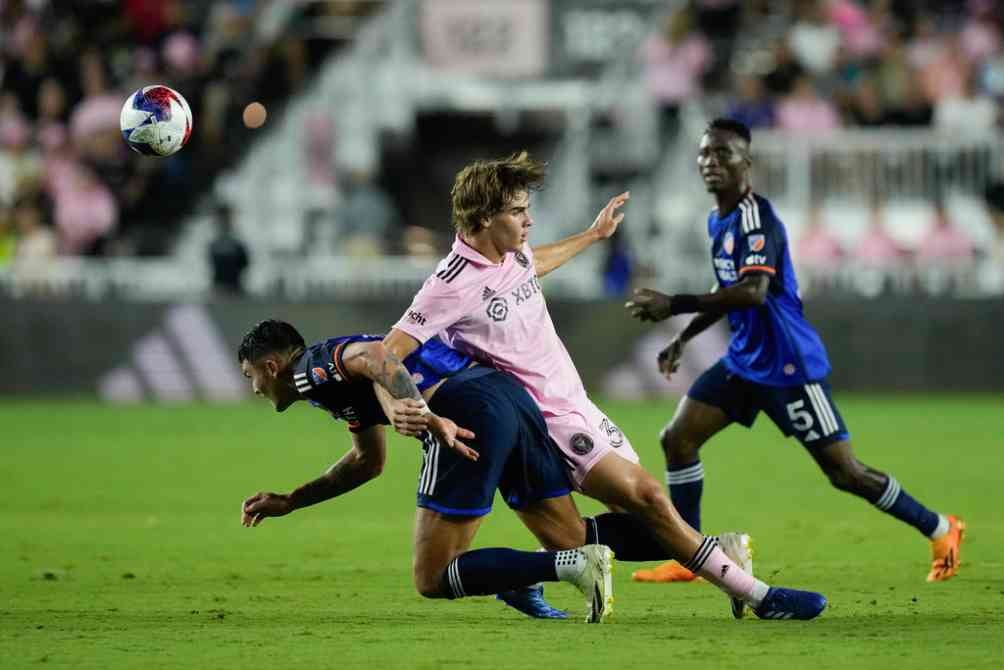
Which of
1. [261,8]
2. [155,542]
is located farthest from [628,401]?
[155,542]

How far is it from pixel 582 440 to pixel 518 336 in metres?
0.52

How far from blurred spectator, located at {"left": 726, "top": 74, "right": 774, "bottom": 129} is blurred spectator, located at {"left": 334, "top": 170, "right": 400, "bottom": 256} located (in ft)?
14.5

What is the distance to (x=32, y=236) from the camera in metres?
22.0

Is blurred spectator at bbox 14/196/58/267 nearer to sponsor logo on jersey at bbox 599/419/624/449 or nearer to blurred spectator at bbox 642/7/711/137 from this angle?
blurred spectator at bbox 642/7/711/137

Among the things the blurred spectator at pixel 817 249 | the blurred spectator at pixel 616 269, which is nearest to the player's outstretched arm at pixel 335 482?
the blurred spectator at pixel 616 269

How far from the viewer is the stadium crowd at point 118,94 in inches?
883

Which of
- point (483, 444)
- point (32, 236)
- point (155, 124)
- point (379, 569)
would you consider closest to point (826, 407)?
point (483, 444)

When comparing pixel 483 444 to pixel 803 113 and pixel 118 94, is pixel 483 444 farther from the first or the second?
pixel 118 94

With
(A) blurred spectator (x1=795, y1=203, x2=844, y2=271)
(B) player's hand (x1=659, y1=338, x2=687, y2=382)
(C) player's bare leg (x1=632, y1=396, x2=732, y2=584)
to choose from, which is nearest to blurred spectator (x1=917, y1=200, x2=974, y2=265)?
(A) blurred spectator (x1=795, y1=203, x2=844, y2=271)

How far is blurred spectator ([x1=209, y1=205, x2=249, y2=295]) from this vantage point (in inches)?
803

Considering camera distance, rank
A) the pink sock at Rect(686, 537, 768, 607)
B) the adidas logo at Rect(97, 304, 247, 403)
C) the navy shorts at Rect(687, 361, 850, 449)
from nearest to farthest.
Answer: the pink sock at Rect(686, 537, 768, 607) → the navy shorts at Rect(687, 361, 850, 449) → the adidas logo at Rect(97, 304, 247, 403)

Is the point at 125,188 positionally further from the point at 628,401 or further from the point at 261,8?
the point at 628,401

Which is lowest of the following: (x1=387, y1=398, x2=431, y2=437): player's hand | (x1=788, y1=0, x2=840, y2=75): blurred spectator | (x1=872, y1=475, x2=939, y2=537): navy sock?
(x1=872, y1=475, x2=939, y2=537): navy sock

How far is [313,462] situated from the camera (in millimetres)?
14758
